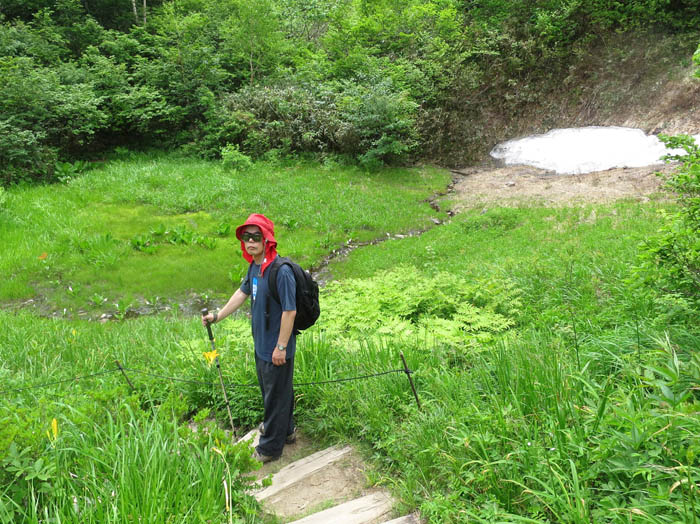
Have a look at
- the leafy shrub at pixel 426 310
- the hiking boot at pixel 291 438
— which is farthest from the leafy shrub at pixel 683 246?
the hiking boot at pixel 291 438

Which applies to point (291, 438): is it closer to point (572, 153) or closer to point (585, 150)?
point (572, 153)

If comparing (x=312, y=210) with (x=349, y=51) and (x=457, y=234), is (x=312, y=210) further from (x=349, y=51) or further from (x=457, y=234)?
(x=349, y=51)

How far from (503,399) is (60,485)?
304 centimetres

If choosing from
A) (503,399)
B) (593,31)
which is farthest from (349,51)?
(503,399)

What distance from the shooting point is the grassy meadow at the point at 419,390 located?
7.84 feet

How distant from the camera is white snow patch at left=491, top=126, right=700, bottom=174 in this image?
1777 centimetres

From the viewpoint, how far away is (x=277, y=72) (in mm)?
23594

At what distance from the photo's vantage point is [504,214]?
13.5 meters

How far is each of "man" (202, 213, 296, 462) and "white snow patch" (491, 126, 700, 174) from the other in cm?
1805

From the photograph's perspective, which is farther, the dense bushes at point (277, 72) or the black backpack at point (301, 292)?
the dense bushes at point (277, 72)

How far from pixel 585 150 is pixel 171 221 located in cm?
1781

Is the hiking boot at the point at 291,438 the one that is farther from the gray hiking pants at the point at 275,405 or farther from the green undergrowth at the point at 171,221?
the green undergrowth at the point at 171,221

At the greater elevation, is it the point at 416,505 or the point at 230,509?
the point at 230,509

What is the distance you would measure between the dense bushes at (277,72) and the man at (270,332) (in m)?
16.4
